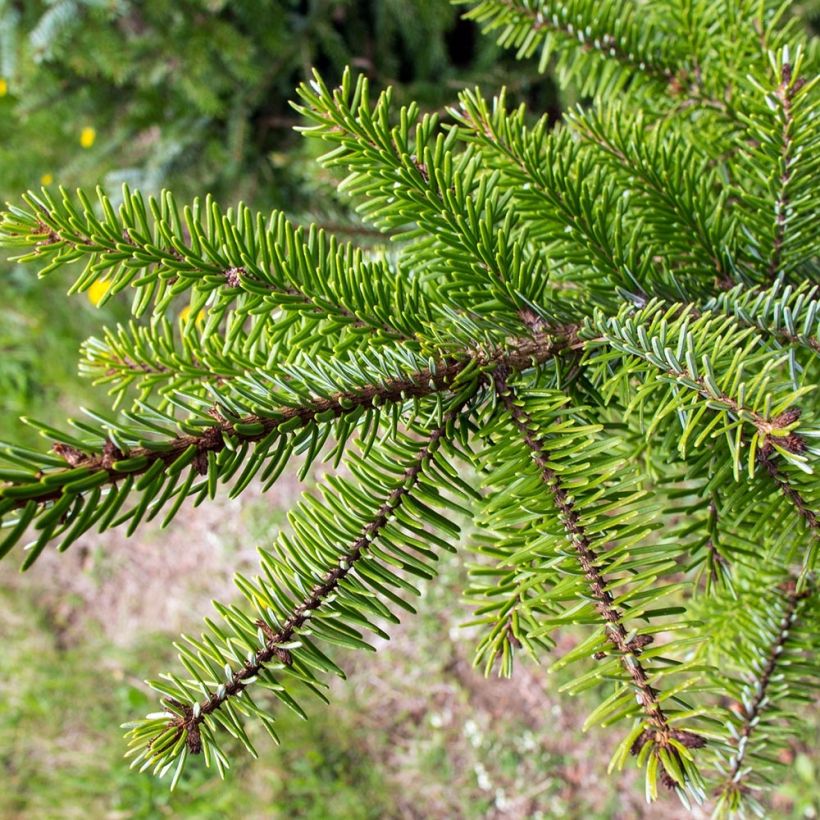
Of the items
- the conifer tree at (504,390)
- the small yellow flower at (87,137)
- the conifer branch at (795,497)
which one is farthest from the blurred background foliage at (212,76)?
the conifer branch at (795,497)

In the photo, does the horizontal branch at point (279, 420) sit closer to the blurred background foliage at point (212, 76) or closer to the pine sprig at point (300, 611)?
the pine sprig at point (300, 611)

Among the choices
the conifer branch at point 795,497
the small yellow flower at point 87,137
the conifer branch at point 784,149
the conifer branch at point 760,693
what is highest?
the small yellow flower at point 87,137

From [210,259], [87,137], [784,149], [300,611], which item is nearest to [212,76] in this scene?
[87,137]

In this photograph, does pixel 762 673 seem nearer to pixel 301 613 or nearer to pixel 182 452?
pixel 301 613

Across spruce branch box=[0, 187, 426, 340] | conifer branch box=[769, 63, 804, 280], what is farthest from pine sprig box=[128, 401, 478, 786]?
conifer branch box=[769, 63, 804, 280]

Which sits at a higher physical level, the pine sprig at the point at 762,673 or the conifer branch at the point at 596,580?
the conifer branch at the point at 596,580

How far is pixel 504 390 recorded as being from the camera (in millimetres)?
581

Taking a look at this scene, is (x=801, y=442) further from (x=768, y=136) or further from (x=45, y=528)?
(x=45, y=528)

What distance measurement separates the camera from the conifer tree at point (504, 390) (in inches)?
17.8

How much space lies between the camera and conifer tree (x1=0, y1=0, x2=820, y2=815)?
0.45 m

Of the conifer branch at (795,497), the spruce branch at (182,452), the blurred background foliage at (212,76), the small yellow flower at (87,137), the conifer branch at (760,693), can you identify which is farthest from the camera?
the small yellow flower at (87,137)

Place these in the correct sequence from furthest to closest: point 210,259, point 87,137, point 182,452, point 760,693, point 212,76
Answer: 1. point 87,137
2. point 212,76
3. point 760,693
4. point 210,259
5. point 182,452

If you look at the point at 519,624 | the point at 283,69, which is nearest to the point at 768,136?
the point at 519,624

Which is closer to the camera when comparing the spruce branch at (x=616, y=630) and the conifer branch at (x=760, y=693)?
the spruce branch at (x=616, y=630)
